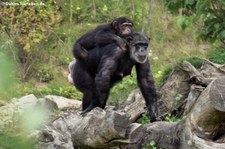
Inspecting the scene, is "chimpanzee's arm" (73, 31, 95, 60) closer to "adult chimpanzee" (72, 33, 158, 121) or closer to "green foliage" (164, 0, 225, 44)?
"adult chimpanzee" (72, 33, 158, 121)

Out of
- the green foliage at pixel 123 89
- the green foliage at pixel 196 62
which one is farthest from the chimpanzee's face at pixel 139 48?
the green foliage at pixel 123 89

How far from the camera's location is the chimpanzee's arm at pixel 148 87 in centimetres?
623

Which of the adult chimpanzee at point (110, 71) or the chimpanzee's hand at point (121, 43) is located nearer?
the adult chimpanzee at point (110, 71)

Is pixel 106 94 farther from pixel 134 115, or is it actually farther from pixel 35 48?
→ pixel 35 48

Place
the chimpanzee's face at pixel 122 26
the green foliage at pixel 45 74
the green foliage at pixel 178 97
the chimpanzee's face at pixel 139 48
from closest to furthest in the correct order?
the chimpanzee's face at pixel 139 48, the chimpanzee's face at pixel 122 26, the green foliage at pixel 178 97, the green foliage at pixel 45 74

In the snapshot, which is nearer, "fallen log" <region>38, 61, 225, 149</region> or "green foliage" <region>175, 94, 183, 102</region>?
"fallen log" <region>38, 61, 225, 149</region>

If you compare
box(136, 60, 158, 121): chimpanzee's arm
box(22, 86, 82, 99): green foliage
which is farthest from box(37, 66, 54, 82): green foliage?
box(136, 60, 158, 121): chimpanzee's arm

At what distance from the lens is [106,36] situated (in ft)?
20.7

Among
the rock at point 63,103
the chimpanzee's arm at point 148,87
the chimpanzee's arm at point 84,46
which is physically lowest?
the rock at point 63,103

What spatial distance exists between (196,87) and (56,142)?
3028 millimetres

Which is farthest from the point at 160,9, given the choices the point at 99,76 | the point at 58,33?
the point at 99,76

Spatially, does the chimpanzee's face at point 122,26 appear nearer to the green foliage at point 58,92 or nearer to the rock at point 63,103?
the rock at point 63,103

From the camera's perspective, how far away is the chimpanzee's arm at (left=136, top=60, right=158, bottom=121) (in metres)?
6.23

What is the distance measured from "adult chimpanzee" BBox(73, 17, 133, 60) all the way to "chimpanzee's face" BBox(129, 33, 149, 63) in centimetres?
12
